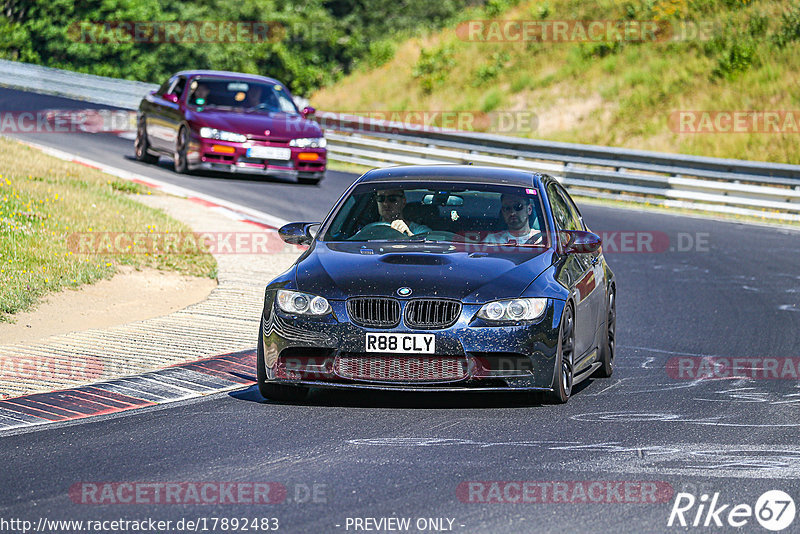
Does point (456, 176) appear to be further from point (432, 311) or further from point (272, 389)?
point (272, 389)

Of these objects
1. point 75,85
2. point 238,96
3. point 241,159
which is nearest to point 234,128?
point 241,159

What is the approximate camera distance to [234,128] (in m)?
21.9

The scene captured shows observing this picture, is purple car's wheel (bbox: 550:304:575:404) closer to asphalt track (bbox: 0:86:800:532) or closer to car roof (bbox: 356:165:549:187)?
asphalt track (bbox: 0:86:800:532)

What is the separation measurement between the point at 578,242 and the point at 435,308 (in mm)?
1481

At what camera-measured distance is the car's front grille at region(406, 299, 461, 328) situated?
7996 millimetres

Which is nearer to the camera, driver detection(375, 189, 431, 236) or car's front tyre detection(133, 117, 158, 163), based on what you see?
driver detection(375, 189, 431, 236)

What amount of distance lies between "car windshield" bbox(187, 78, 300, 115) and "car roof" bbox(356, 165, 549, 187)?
13295 millimetres

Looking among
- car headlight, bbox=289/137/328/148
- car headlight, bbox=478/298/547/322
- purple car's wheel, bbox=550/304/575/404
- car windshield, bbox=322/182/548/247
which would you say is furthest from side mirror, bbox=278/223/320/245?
car headlight, bbox=289/137/328/148

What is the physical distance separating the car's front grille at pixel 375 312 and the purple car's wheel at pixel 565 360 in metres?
1.04

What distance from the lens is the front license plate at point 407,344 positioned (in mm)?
7918

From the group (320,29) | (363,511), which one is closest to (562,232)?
(363,511)

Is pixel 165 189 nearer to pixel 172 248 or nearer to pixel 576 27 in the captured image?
pixel 172 248

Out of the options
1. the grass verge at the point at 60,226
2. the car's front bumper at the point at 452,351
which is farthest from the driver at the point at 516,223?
the grass verge at the point at 60,226

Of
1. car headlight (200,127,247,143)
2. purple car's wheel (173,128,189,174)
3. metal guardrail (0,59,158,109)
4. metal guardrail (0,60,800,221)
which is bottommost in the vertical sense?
metal guardrail (0,59,158,109)
